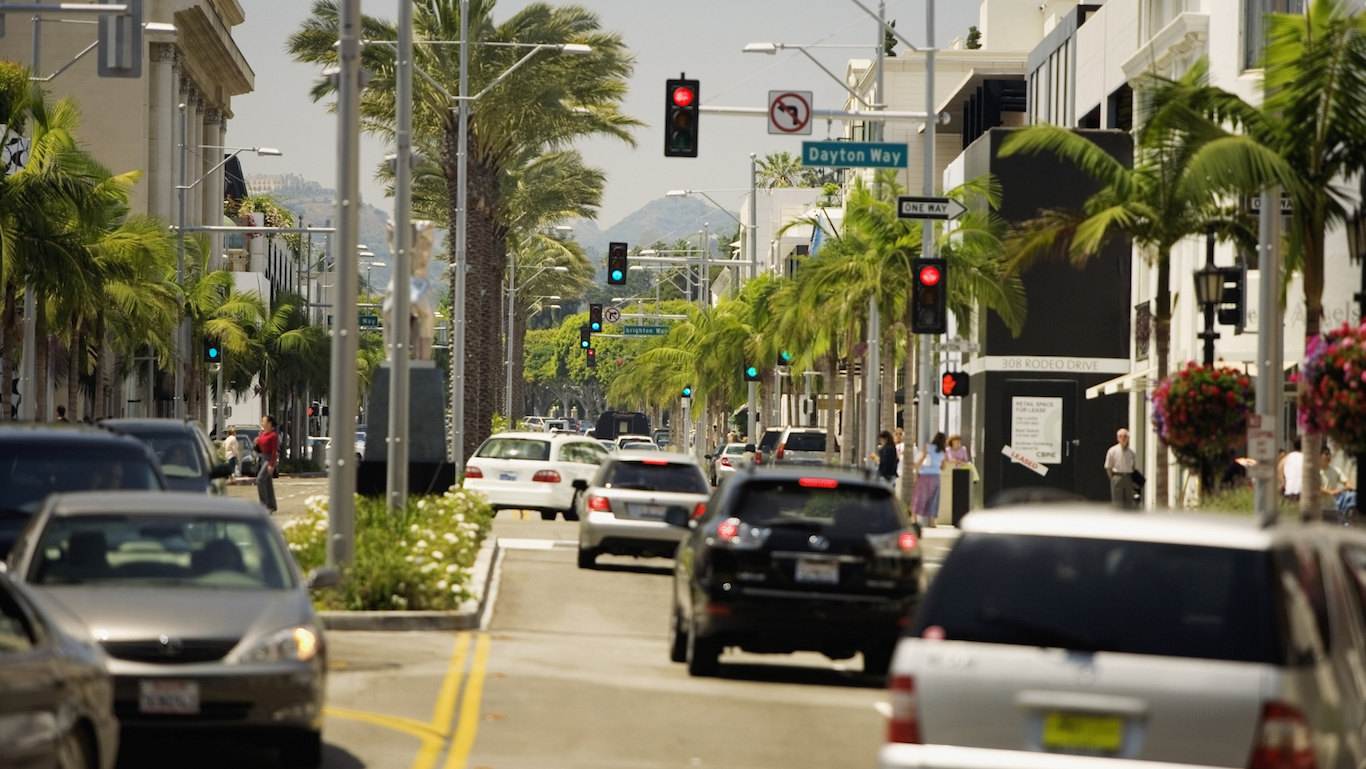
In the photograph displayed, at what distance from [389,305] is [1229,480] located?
13203mm

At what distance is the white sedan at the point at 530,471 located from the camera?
109 feet

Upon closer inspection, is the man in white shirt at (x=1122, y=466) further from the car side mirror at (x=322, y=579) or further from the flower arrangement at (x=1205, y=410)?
the car side mirror at (x=322, y=579)

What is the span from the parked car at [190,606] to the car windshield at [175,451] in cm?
1058

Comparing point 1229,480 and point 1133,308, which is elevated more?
point 1133,308

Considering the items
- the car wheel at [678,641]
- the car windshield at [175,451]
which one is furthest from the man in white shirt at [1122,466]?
the car wheel at [678,641]

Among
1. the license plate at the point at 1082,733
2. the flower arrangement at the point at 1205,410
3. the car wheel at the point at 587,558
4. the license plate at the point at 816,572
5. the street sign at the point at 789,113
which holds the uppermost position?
the street sign at the point at 789,113

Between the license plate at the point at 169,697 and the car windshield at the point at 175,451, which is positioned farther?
the car windshield at the point at 175,451

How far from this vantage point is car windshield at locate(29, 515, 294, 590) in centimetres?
1099

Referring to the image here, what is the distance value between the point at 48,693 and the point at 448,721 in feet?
16.1

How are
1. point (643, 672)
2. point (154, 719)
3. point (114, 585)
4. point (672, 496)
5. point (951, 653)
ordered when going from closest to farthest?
point (951, 653) → point (154, 719) → point (114, 585) → point (643, 672) → point (672, 496)

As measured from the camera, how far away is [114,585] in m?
10.8

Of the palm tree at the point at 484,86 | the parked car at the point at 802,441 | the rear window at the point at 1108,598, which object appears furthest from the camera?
the parked car at the point at 802,441

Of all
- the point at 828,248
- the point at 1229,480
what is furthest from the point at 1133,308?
the point at 1229,480

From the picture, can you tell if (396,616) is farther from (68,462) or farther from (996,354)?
(996,354)
